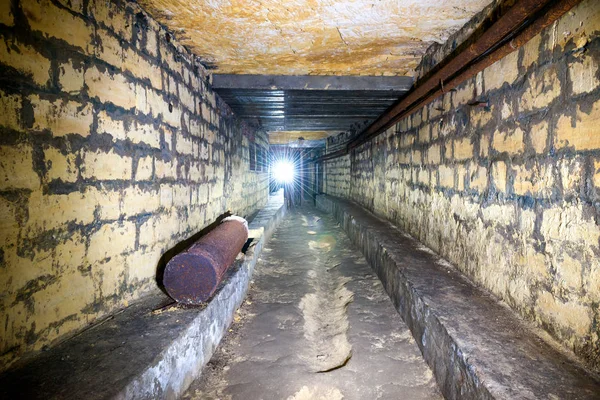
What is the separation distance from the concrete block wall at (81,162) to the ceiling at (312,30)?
33cm

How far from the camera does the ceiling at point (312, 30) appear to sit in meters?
2.20

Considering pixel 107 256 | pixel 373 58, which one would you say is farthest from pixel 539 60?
pixel 107 256

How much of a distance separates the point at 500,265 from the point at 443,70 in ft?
5.17

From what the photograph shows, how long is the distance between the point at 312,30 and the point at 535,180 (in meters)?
2.02

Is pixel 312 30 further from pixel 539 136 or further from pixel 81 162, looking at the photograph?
pixel 81 162

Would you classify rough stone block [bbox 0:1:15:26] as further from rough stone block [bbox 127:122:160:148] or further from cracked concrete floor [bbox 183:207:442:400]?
cracked concrete floor [bbox 183:207:442:400]

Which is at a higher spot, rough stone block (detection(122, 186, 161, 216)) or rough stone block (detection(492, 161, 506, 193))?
rough stone block (detection(492, 161, 506, 193))

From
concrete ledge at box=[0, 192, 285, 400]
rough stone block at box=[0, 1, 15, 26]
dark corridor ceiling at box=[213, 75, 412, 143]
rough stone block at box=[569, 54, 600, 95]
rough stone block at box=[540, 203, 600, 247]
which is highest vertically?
dark corridor ceiling at box=[213, 75, 412, 143]

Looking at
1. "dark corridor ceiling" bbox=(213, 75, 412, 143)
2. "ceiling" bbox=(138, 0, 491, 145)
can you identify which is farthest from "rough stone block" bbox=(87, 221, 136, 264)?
"dark corridor ceiling" bbox=(213, 75, 412, 143)

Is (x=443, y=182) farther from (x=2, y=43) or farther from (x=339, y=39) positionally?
(x=2, y=43)

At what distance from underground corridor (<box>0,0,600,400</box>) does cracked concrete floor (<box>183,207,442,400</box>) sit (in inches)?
0.7

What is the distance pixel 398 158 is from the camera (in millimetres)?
4375

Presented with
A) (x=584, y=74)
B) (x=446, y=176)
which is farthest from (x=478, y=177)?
(x=584, y=74)

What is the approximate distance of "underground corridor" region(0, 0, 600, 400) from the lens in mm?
1384
